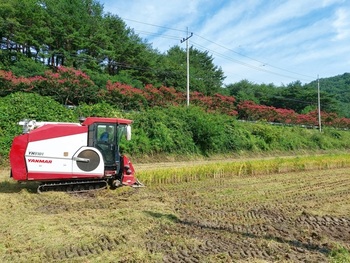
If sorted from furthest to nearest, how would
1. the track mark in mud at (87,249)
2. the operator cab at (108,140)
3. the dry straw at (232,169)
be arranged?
the dry straw at (232,169)
the operator cab at (108,140)
the track mark in mud at (87,249)

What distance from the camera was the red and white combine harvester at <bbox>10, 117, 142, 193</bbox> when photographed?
8.15m

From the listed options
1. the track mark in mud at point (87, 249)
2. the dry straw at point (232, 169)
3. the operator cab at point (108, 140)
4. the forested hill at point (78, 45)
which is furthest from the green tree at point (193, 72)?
the track mark in mud at point (87, 249)

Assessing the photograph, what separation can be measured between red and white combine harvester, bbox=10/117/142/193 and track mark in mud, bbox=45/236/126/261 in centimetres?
388

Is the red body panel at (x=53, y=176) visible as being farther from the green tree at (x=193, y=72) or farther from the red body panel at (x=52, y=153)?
the green tree at (x=193, y=72)

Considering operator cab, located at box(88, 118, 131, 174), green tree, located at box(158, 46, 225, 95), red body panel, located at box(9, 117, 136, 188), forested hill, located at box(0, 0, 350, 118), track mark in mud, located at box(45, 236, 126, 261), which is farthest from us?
green tree, located at box(158, 46, 225, 95)

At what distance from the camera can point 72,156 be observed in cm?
847

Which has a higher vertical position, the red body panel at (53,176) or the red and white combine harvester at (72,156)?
the red and white combine harvester at (72,156)

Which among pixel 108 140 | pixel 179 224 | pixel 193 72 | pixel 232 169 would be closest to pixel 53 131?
pixel 108 140

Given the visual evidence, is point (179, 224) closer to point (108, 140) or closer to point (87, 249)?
point (87, 249)

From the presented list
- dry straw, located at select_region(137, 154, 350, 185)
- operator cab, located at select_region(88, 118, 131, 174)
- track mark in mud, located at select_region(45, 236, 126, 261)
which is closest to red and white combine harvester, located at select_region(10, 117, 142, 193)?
operator cab, located at select_region(88, 118, 131, 174)

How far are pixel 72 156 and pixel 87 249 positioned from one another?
167 inches

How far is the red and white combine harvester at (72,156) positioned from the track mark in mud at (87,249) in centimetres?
388

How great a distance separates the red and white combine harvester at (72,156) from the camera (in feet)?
26.7

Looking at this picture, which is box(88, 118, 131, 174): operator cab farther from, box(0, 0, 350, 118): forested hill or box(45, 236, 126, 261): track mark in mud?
box(0, 0, 350, 118): forested hill
